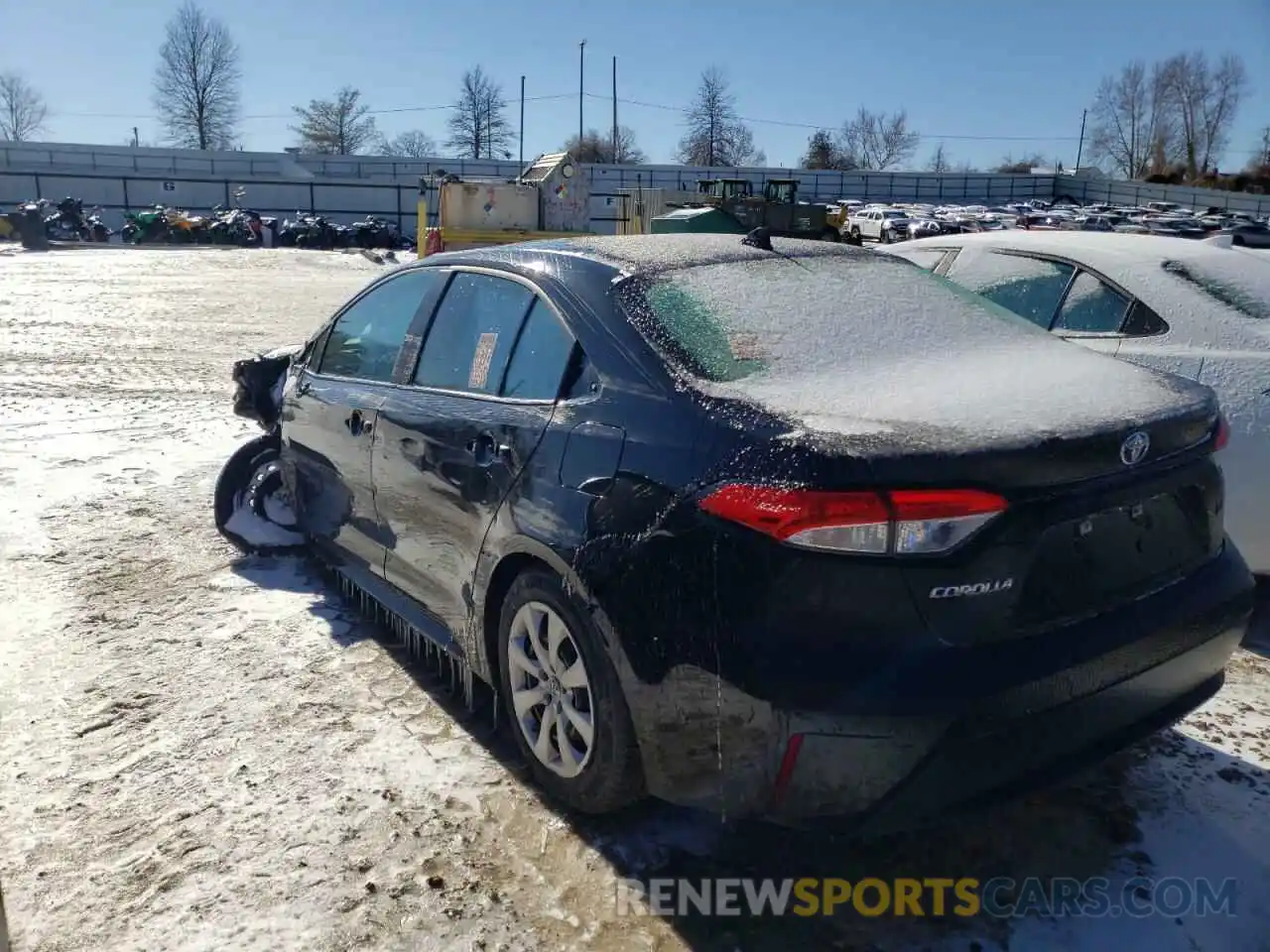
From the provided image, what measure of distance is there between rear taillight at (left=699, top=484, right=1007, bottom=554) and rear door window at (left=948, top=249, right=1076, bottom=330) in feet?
9.12

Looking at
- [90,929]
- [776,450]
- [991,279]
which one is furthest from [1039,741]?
[991,279]

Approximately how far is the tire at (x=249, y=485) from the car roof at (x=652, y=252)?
6.13ft

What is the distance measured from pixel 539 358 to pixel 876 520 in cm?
124

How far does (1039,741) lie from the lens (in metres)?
2.20

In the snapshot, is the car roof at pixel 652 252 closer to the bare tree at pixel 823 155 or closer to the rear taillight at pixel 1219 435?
the rear taillight at pixel 1219 435

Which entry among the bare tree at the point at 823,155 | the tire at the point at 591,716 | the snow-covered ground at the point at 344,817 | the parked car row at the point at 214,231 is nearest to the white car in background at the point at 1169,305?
the snow-covered ground at the point at 344,817

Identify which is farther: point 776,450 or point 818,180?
point 818,180

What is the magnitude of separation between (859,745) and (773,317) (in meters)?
1.24

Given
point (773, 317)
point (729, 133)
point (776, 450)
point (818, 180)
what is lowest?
point (776, 450)

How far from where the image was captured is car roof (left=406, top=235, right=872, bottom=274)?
3027 mm

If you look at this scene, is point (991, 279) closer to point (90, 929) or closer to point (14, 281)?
point (90, 929)

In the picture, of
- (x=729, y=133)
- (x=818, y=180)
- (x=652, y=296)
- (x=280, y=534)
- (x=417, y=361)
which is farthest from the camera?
(x=729, y=133)

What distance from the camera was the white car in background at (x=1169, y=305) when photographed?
3807 millimetres

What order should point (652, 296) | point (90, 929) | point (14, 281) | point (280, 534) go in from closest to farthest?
point (90, 929) → point (652, 296) → point (280, 534) → point (14, 281)
